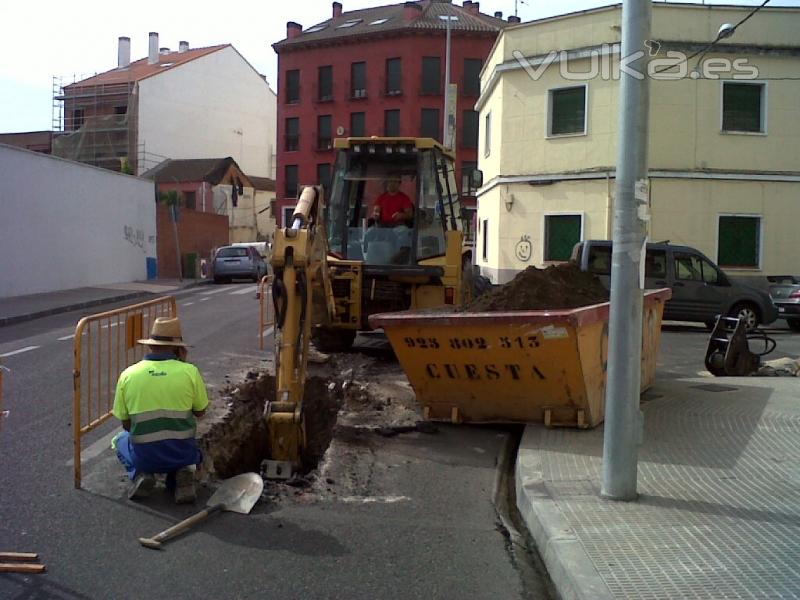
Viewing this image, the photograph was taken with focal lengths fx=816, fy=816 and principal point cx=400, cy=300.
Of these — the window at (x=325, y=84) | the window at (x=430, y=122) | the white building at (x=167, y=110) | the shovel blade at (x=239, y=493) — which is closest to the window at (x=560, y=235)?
the shovel blade at (x=239, y=493)

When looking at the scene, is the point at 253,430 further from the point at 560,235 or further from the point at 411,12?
the point at 411,12

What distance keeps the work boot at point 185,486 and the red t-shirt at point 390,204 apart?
7.00 meters

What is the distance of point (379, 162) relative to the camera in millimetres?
12133

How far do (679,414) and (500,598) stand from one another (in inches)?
176

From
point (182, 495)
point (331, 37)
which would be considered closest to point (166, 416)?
point (182, 495)

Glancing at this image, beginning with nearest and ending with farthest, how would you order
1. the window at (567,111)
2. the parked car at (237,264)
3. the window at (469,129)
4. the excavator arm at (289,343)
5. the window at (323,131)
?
the excavator arm at (289,343)
the window at (567,111)
the parked car at (237,264)
the window at (469,129)
the window at (323,131)

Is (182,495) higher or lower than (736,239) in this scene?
lower

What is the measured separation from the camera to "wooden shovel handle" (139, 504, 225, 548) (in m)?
4.79

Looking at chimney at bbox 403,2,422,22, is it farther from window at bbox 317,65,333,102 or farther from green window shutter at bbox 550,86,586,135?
green window shutter at bbox 550,86,586,135

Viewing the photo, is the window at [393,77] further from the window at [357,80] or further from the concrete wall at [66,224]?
the concrete wall at [66,224]

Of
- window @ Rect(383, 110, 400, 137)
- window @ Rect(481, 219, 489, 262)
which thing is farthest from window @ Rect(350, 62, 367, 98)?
window @ Rect(481, 219, 489, 262)

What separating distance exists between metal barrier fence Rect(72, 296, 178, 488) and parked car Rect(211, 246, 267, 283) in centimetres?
2514

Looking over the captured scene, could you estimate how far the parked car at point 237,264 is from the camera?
112 feet

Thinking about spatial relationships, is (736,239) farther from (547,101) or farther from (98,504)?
(98,504)
